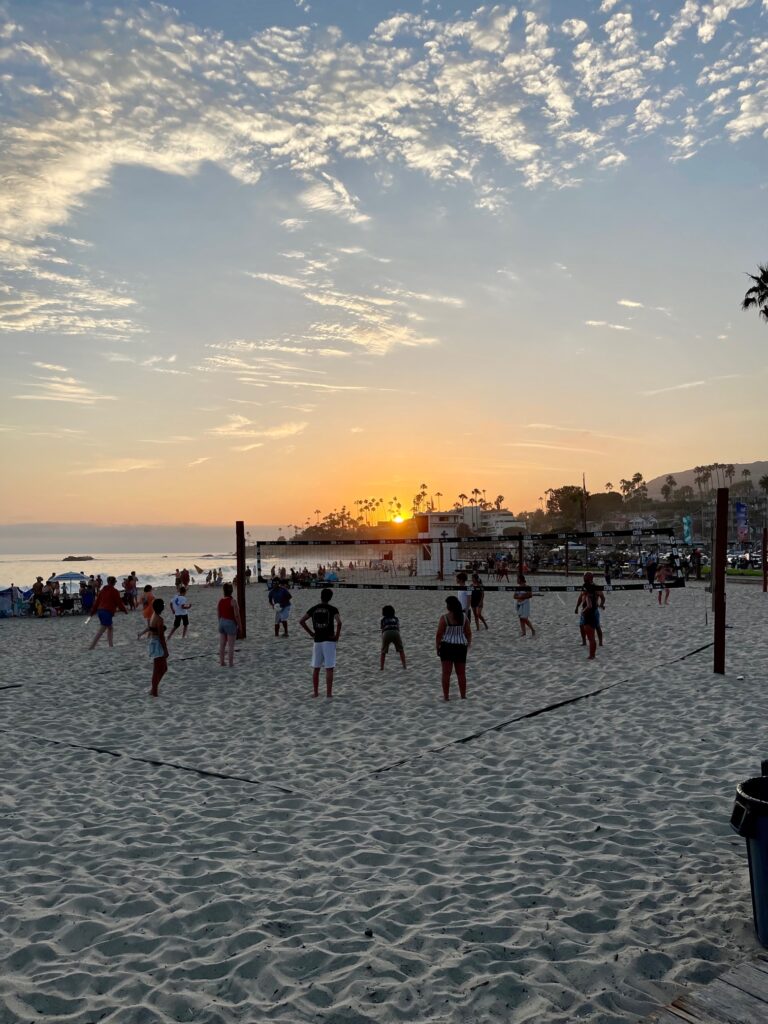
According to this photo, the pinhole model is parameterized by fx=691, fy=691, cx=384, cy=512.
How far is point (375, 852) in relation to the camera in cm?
521

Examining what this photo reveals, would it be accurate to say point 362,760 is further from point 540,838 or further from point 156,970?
point 156,970

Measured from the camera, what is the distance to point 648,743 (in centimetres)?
775

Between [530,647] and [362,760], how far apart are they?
8.22 m

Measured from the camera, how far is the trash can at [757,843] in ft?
11.7

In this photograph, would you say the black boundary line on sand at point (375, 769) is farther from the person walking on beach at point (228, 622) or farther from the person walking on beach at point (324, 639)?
the person walking on beach at point (228, 622)

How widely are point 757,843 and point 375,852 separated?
2700mm

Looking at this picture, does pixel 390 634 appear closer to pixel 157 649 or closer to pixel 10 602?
pixel 157 649

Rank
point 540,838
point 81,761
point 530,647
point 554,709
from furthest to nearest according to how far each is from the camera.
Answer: point 530,647
point 554,709
point 81,761
point 540,838

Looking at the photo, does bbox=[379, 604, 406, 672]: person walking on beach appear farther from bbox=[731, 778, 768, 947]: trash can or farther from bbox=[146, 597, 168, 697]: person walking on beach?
Answer: bbox=[731, 778, 768, 947]: trash can

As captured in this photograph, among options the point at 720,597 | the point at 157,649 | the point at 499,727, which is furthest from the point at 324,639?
the point at 720,597

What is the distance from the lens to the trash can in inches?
141

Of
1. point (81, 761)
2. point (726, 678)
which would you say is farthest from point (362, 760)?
point (726, 678)

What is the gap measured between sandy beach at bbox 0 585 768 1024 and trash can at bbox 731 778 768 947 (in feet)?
0.84

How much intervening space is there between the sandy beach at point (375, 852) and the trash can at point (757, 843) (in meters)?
0.26
